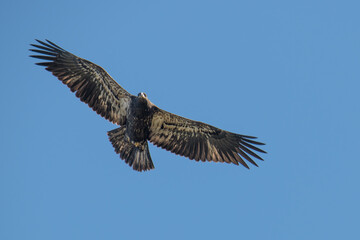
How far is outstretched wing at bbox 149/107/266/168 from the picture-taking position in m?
20.7

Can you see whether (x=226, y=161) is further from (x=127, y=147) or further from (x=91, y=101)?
(x=91, y=101)

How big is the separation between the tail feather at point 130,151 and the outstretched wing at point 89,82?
366 millimetres

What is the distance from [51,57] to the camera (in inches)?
792

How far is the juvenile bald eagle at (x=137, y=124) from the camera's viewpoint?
20141 millimetres

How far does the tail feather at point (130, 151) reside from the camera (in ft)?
67.7

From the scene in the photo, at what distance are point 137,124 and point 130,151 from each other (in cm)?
93

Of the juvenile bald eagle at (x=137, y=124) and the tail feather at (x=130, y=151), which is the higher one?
the juvenile bald eagle at (x=137, y=124)

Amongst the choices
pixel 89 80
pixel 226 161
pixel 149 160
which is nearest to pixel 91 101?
pixel 89 80

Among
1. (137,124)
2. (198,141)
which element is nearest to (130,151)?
(137,124)

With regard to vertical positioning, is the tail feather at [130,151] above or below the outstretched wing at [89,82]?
below

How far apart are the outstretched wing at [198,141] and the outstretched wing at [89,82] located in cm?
114

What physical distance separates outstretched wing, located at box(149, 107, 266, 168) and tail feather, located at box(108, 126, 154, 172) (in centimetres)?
51

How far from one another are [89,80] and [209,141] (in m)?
3.81

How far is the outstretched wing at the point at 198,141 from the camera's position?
20672 mm
